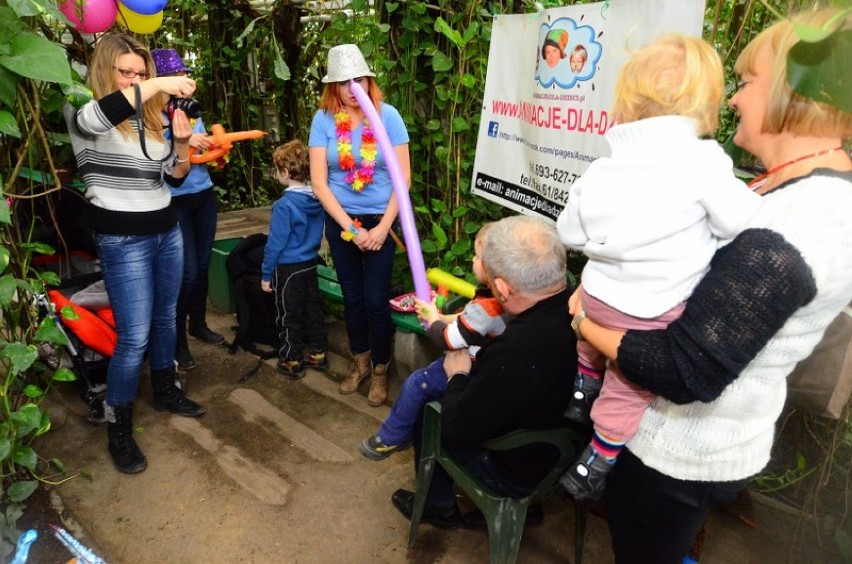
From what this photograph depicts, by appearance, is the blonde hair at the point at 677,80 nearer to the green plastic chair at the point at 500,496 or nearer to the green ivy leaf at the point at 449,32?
the green plastic chair at the point at 500,496

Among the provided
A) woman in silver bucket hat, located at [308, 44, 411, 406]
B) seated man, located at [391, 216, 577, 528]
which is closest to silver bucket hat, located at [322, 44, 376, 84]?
woman in silver bucket hat, located at [308, 44, 411, 406]

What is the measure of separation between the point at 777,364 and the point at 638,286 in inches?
11.7

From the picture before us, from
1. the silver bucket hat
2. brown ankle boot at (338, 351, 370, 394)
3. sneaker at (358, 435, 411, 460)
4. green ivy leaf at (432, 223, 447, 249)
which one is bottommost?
brown ankle boot at (338, 351, 370, 394)

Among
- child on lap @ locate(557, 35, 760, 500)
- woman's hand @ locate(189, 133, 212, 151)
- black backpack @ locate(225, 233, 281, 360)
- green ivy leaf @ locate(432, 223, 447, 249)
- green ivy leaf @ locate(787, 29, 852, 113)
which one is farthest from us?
black backpack @ locate(225, 233, 281, 360)

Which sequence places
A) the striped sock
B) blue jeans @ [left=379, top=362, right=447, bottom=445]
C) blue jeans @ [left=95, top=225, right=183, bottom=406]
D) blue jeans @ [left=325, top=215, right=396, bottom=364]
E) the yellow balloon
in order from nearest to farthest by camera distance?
the striped sock < blue jeans @ [left=379, top=362, right=447, bottom=445] < blue jeans @ [left=95, top=225, right=183, bottom=406] < the yellow balloon < blue jeans @ [left=325, top=215, right=396, bottom=364]

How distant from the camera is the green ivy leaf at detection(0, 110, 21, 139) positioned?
172cm

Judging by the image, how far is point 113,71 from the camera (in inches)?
89.9

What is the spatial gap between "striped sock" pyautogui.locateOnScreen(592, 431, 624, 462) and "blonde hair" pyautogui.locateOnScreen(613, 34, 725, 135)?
2.37 ft

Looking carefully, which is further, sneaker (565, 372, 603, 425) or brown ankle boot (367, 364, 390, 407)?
brown ankle boot (367, 364, 390, 407)

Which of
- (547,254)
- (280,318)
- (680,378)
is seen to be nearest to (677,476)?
(680,378)

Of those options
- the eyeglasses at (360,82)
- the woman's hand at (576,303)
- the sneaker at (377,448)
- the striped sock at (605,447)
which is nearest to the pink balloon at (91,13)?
the eyeglasses at (360,82)

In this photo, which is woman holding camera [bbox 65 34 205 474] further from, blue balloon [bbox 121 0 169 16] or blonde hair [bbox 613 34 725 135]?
blonde hair [bbox 613 34 725 135]

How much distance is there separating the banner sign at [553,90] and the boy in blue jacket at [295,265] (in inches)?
39.0

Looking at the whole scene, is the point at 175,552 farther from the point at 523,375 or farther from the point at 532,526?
the point at 523,375
